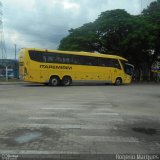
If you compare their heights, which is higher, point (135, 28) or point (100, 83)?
point (135, 28)

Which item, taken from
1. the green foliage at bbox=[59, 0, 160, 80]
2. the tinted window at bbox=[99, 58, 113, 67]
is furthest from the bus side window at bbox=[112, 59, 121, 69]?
the green foliage at bbox=[59, 0, 160, 80]

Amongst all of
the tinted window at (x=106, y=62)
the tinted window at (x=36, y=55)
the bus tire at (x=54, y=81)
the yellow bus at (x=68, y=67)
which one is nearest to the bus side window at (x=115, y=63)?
the yellow bus at (x=68, y=67)

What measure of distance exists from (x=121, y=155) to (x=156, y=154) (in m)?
0.71

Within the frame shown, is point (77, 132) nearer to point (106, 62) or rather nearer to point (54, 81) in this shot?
point (54, 81)

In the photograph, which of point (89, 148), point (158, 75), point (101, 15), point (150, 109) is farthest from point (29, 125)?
point (158, 75)

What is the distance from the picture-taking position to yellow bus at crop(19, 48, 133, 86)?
3036 cm

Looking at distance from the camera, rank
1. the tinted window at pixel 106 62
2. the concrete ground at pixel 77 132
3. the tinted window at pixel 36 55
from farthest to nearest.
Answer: the tinted window at pixel 106 62 → the tinted window at pixel 36 55 → the concrete ground at pixel 77 132

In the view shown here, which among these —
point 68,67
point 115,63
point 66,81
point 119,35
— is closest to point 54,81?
point 66,81

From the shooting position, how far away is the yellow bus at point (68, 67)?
30.4 m

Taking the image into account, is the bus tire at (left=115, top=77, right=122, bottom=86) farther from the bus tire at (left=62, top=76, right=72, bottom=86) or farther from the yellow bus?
the bus tire at (left=62, top=76, right=72, bottom=86)

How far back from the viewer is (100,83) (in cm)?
3747

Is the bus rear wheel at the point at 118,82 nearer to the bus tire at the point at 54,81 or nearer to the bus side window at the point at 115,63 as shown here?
the bus side window at the point at 115,63

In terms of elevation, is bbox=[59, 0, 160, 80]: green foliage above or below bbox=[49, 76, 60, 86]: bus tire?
above

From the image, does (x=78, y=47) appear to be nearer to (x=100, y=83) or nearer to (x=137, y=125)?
(x=100, y=83)
